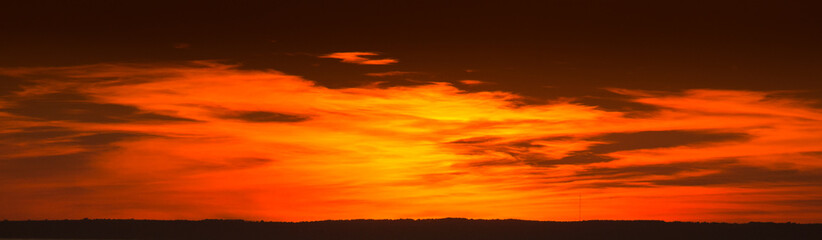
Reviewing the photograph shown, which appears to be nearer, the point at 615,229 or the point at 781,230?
the point at 781,230

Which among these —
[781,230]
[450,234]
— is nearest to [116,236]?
[450,234]

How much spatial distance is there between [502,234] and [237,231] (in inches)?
796

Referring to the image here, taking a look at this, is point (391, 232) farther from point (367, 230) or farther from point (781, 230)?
point (781, 230)

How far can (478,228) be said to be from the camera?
65062 mm

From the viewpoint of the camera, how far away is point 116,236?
7150 centimetres

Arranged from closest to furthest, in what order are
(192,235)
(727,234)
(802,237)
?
(802,237)
(727,234)
(192,235)

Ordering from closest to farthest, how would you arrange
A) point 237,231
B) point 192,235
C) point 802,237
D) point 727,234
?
point 802,237
point 727,234
point 192,235
point 237,231

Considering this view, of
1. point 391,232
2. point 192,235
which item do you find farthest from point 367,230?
point 192,235

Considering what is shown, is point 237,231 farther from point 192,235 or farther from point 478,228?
point 478,228

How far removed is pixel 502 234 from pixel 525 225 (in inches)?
96.6

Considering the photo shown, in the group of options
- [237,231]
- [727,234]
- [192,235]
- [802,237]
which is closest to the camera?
[802,237]

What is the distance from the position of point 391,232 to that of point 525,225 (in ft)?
27.8

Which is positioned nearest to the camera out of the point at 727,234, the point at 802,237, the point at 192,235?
the point at 802,237

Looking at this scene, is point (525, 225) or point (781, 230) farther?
point (525, 225)
